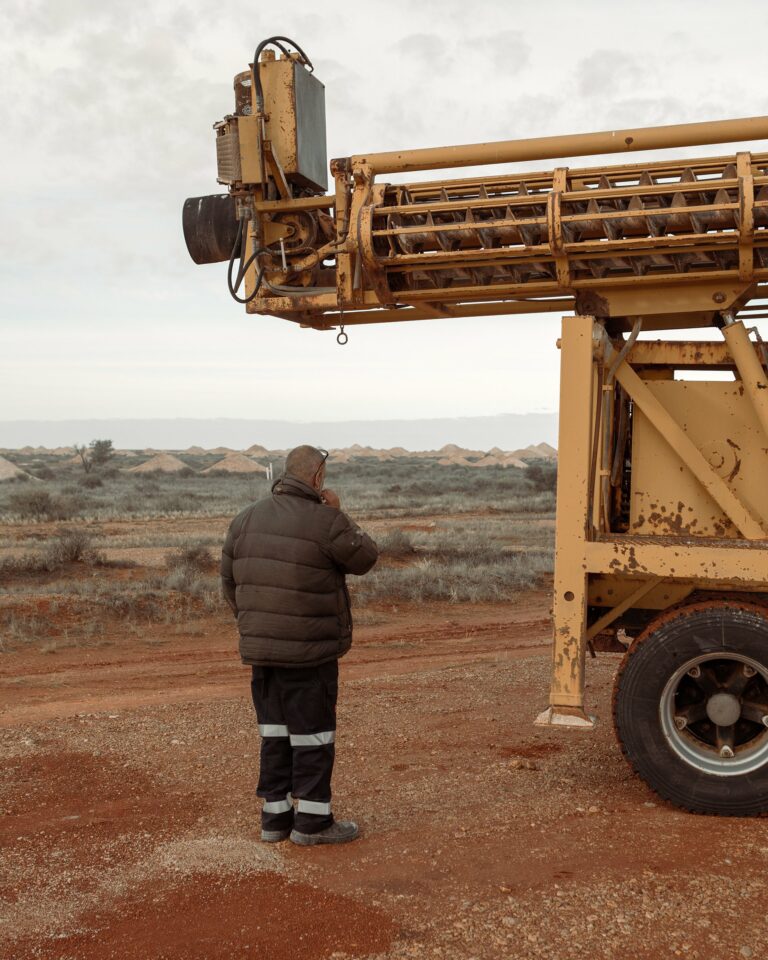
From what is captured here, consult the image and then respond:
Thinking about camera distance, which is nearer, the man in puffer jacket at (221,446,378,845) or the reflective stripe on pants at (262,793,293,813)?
the man in puffer jacket at (221,446,378,845)

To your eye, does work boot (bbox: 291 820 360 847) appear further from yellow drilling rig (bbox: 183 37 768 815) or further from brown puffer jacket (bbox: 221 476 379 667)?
yellow drilling rig (bbox: 183 37 768 815)

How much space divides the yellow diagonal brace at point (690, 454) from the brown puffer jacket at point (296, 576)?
1.89 meters

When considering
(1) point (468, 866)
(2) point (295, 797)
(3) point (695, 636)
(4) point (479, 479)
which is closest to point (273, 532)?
(2) point (295, 797)

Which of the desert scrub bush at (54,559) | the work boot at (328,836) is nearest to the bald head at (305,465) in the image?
the work boot at (328,836)

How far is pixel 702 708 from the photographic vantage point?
18.3 feet

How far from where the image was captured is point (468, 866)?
4660 mm

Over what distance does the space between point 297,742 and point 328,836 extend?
49 cm

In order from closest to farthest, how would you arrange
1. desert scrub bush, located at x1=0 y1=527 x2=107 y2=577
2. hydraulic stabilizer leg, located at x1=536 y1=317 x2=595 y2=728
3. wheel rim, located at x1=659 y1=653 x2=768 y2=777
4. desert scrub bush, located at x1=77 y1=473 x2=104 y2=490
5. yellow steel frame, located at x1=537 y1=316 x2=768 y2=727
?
wheel rim, located at x1=659 y1=653 x2=768 y2=777 < yellow steel frame, located at x1=537 y1=316 x2=768 y2=727 < hydraulic stabilizer leg, located at x1=536 y1=317 x2=595 y2=728 < desert scrub bush, located at x1=0 y1=527 x2=107 y2=577 < desert scrub bush, located at x1=77 y1=473 x2=104 y2=490

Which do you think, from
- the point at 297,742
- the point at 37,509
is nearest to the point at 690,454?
the point at 297,742

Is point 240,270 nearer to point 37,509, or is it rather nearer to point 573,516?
point 573,516

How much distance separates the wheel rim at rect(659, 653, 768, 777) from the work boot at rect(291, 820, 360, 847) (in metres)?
1.75

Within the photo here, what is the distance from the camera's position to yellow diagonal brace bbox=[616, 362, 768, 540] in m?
5.71

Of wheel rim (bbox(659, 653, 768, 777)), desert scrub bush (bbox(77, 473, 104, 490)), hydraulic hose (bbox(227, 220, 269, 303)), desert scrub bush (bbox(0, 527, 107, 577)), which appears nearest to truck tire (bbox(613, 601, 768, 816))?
wheel rim (bbox(659, 653, 768, 777))

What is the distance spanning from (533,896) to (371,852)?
3.26 ft
